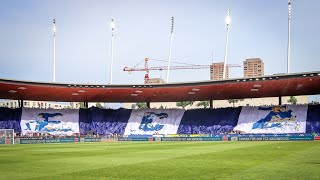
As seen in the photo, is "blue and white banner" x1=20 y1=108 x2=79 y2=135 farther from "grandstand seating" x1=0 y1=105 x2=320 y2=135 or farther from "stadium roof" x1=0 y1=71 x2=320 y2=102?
"stadium roof" x1=0 y1=71 x2=320 y2=102

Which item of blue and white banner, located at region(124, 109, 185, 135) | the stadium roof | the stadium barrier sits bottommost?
the stadium barrier

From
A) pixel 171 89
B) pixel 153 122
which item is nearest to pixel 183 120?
pixel 153 122

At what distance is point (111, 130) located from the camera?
87250mm

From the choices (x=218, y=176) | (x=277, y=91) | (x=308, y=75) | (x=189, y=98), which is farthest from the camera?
(x=189, y=98)

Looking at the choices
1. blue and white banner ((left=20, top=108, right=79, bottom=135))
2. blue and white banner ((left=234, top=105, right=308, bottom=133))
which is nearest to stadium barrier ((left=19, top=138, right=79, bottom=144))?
blue and white banner ((left=20, top=108, right=79, bottom=135))

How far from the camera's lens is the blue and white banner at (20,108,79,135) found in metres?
80.5

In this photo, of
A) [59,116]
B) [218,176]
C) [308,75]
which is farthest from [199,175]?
[59,116]

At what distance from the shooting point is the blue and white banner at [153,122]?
275 ft

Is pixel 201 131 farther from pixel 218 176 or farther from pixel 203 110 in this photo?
pixel 218 176

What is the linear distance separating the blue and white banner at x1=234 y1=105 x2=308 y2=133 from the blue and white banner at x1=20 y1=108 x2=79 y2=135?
3497 cm

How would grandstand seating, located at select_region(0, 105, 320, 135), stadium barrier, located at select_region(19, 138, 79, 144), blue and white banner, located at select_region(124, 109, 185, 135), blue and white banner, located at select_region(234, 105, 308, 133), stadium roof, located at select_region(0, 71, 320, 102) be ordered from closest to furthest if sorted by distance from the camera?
stadium roof, located at select_region(0, 71, 320, 102)
stadium barrier, located at select_region(19, 138, 79, 144)
blue and white banner, located at select_region(234, 105, 308, 133)
grandstand seating, located at select_region(0, 105, 320, 135)
blue and white banner, located at select_region(124, 109, 185, 135)

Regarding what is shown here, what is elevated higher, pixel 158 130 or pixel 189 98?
pixel 189 98

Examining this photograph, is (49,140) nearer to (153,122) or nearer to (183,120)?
(153,122)

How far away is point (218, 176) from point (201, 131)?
209 feet
